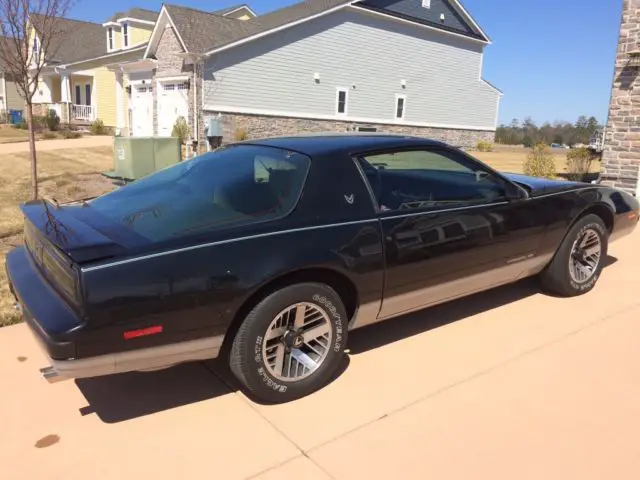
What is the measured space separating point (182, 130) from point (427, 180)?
54.0 feet

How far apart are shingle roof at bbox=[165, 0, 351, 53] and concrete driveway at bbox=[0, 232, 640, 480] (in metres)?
17.3

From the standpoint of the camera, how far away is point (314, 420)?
2.89 metres

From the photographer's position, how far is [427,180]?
4.09 meters

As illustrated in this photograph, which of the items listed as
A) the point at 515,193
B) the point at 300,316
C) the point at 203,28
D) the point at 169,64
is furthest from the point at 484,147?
the point at 300,316

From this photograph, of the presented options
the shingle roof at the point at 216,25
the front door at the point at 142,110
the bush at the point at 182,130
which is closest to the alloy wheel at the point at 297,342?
the bush at the point at 182,130

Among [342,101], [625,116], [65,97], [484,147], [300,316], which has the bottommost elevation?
[300,316]

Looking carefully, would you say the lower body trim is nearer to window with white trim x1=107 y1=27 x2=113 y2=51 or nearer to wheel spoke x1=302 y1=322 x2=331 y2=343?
wheel spoke x1=302 y1=322 x2=331 y2=343

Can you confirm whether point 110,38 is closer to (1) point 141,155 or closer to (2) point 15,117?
(2) point 15,117

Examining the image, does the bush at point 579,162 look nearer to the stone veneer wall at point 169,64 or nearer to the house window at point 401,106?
the stone veneer wall at point 169,64

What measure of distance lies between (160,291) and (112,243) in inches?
13.9

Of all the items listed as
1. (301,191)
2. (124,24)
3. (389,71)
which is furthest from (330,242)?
(124,24)

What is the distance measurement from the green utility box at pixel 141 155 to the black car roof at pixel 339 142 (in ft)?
23.2

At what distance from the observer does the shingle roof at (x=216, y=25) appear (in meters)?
19.3

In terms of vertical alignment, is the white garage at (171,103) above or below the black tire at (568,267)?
above
